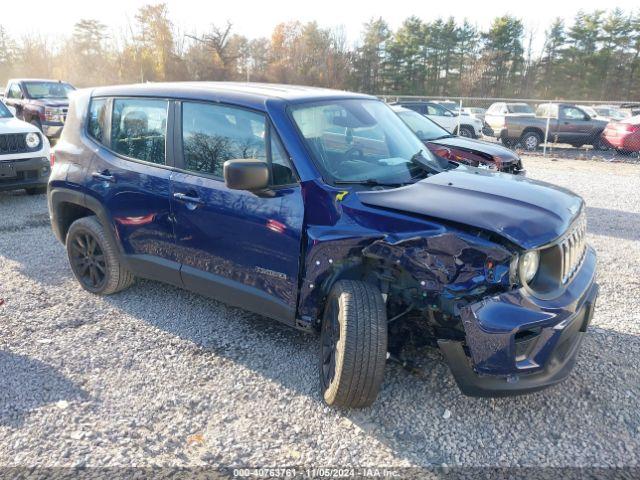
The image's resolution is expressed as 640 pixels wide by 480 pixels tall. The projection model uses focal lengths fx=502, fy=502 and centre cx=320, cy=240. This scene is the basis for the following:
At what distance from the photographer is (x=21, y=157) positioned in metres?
7.97

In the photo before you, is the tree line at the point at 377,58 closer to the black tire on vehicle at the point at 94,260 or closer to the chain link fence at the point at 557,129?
the chain link fence at the point at 557,129

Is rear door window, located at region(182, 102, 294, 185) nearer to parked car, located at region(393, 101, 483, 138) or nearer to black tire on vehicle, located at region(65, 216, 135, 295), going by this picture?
black tire on vehicle, located at region(65, 216, 135, 295)

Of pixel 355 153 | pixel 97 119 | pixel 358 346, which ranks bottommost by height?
pixel 358 346

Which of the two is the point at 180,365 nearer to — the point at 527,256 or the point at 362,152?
the point at 362,152

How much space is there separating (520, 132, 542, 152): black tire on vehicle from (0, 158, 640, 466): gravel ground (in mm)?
14208

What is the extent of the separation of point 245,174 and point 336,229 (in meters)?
0.64

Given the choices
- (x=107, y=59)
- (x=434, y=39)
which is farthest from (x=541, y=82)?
(x=107, y=59)

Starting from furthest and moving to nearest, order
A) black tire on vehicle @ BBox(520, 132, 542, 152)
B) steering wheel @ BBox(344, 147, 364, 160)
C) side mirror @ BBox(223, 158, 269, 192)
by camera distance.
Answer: black tire on vehicle @ BBox(520, 132, 542, 152)
steering wheel @ BBox(344, 147, 364, 160)
side mirror @ BBox(223, 158, 269, 192)

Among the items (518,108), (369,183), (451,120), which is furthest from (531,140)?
(369,183)

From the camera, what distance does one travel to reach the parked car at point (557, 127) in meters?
17.1

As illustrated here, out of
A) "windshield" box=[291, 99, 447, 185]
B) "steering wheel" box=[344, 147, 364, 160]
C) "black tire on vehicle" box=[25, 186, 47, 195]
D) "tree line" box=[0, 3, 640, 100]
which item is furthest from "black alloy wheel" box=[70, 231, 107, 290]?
"tree line" box=[0, 3, 640, 100]

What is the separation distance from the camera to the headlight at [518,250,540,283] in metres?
2.60

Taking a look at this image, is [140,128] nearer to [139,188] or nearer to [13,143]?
[139,188]

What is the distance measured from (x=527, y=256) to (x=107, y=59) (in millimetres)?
57636
